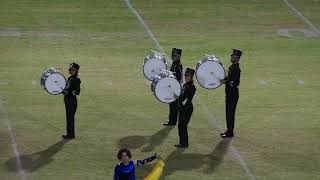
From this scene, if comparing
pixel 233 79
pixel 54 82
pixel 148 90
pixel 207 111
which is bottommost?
pixel 207 111

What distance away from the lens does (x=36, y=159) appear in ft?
42.8

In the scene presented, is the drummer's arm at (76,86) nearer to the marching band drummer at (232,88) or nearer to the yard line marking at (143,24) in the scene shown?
the marching band drummer at (232,88)

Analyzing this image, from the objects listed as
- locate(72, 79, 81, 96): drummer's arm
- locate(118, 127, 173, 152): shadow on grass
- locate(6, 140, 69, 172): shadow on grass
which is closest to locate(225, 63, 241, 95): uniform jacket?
locate(118, 127, 173, 152): shadow on grass

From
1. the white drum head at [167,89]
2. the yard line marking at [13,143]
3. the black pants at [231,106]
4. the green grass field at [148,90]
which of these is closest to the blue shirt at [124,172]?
the green grass field at [148,90]

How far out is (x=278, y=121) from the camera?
601 inches

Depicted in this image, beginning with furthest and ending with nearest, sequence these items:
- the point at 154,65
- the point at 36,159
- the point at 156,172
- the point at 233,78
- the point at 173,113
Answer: the point at 154,65 → the point at 173,113 → the point at 233,78 → the point at 36,159 → the point at 156,172

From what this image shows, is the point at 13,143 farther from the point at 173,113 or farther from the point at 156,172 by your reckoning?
the point at 156,172

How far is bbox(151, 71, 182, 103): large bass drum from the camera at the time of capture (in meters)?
13.4

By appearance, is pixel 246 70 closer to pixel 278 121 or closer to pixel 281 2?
pixel 278 121

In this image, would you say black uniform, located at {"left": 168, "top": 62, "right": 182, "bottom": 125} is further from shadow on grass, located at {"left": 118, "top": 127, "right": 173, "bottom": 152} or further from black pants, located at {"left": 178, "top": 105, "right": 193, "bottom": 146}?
black pants, located at {"left": 178, "top": 105, "right": 193, "bottom": 146}

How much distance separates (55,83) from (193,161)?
2.85 meters

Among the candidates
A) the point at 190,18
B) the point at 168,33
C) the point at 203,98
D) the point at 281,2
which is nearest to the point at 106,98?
the point at 203,98

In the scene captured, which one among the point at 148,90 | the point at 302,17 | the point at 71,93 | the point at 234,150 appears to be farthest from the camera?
the point at 302,17

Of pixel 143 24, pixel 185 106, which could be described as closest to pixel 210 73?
pixel 185 106
